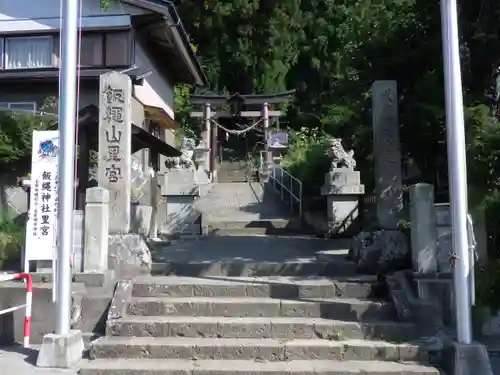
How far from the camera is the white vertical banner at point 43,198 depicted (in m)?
6.86

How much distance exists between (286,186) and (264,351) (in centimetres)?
1263

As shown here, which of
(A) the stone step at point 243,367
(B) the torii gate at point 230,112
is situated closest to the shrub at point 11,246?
(A) the stone step at point 243,367

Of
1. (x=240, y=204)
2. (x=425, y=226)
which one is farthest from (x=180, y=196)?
(x=425, y=226)

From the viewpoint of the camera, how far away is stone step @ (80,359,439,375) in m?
5.77

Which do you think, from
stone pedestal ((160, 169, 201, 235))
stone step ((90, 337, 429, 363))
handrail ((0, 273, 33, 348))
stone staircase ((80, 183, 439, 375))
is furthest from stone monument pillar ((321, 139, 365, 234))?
handrail ((0, 273, 33, 348))

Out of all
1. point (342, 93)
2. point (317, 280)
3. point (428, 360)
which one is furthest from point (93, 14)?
point (428, 360)

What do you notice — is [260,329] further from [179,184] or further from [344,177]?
[179,184]

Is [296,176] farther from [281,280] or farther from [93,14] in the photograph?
[281,280]

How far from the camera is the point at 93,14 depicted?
59.0 ft

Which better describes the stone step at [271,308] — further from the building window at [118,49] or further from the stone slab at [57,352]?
the building window at [118,49]

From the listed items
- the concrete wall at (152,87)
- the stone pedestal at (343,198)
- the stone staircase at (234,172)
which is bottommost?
the stone pedestal at (343,198)

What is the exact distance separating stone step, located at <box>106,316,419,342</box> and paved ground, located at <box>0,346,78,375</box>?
0.87 m

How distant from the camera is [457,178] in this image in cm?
594

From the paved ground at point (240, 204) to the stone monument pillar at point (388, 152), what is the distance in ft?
26.2
